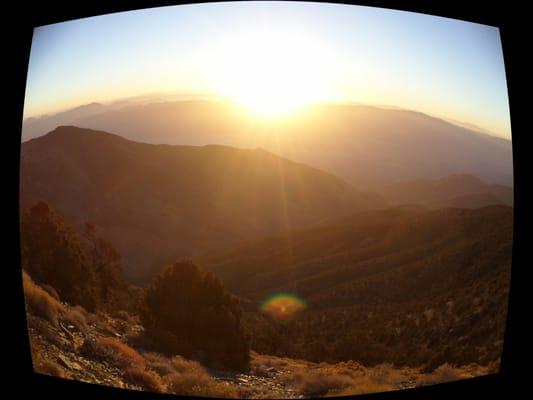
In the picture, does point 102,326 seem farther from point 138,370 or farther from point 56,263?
point 138,370

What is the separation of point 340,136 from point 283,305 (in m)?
32.2

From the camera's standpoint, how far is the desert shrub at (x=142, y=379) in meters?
8.80

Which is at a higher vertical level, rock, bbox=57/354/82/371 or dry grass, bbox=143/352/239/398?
rock, bbox=57/354/82/371

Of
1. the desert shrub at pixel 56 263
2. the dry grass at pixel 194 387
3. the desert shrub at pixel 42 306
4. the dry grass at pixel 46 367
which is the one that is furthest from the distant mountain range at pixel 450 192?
the dry grass at pixel 46 367

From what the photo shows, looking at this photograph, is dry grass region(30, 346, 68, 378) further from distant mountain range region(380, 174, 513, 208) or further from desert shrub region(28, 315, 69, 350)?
distant mountain range region(380, 174, 513, 208)

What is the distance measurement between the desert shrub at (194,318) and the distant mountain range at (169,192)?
33173 millimetres

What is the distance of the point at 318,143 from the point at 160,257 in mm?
28915

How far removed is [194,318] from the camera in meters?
18.3

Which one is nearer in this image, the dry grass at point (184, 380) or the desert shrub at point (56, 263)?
the dry grass at point (184, 380)

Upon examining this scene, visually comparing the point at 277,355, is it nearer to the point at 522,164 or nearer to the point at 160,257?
the point at 522,164

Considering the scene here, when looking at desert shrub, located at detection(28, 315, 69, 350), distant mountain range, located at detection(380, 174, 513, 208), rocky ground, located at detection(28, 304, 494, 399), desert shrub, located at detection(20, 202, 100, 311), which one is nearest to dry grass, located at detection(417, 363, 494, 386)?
rocky ground, located at detection(28, 304, 494, 399)

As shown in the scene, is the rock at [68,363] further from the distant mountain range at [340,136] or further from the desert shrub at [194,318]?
the distant mountain range at [340,136]

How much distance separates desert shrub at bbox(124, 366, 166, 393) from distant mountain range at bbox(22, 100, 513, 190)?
1707 inches

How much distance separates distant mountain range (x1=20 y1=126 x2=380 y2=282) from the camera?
206 ft
